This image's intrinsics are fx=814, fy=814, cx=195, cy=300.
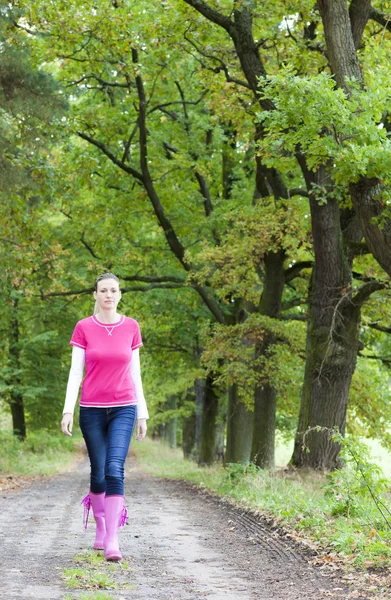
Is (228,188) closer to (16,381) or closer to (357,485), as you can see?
(16,381)

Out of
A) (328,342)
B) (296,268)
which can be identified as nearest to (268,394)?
(296,268)

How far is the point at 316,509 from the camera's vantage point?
890 cm

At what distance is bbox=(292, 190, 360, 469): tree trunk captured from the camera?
13.6 metres

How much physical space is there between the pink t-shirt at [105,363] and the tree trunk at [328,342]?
755 centimetres

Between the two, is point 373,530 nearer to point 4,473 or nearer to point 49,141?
point 49,141

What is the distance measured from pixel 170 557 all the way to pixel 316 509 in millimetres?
2589

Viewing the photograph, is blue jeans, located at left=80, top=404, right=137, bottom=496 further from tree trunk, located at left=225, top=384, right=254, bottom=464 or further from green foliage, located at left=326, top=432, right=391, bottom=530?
tree trunk, located at left=225, top=384, right=254, bottom=464

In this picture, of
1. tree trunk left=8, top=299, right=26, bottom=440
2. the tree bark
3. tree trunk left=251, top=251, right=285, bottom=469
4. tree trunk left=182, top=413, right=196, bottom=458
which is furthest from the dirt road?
tree trunk left=182, top=413, right=196, bottom=458

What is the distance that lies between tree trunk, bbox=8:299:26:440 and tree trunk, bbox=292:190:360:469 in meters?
15.1

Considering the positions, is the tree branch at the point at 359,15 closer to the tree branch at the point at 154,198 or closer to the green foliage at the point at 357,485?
the tree branch at the point at 154,198

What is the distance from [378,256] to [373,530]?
13.0 feet

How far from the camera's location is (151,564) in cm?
639

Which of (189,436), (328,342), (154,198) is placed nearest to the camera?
(328,342)

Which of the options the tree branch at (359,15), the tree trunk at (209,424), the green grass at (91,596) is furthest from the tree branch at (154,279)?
the green grass at (91,596)
